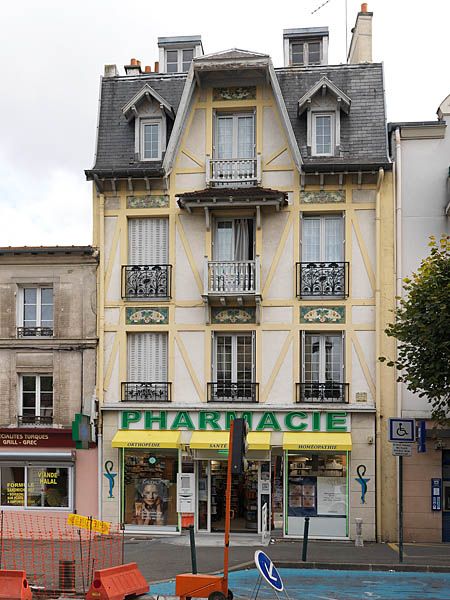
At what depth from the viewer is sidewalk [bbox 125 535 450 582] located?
17.2 metres

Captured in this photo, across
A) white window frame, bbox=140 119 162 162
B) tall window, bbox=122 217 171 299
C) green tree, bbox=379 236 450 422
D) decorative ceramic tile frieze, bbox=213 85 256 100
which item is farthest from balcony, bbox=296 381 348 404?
decorative ceramic tile frieze, bbox=213 85 256 100

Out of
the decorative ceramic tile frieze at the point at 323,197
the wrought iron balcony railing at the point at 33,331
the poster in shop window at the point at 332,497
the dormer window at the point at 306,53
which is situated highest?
the dormer window at the point at 306,53

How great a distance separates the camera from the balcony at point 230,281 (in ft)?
72.6

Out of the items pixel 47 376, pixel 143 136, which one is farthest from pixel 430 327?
pixel 47 376

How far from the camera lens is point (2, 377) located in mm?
23266

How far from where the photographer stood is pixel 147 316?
22781 millimetres

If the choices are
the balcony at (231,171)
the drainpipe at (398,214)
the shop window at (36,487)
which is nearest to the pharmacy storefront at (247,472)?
the shop window at (36,487)

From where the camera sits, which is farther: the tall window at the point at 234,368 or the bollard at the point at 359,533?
the tall window at the point at 234,368

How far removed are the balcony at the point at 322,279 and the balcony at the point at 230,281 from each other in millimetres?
1155

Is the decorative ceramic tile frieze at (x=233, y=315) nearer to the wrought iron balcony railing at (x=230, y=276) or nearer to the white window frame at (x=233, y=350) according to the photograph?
the white window frame at (x=233, y=350)

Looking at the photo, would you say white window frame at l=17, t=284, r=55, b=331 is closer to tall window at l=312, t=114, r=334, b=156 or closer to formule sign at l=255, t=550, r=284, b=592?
tall window at l=312, t=114, r=334, b=156

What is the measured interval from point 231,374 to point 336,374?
103 inches

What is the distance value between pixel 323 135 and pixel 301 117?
2.57 feet

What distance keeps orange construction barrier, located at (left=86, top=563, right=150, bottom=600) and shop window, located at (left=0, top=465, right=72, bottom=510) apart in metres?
8.73
